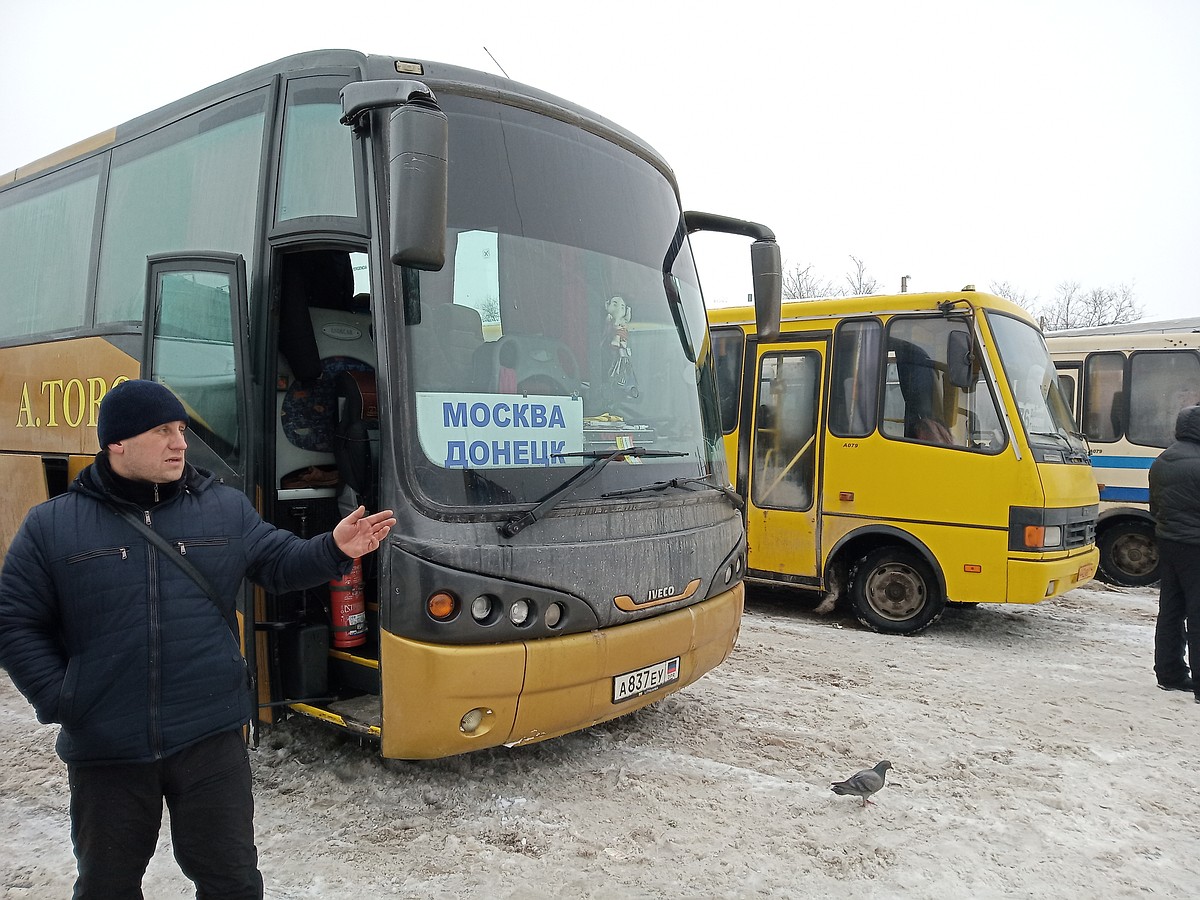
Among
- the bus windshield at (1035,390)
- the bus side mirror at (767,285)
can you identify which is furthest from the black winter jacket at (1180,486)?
the bus side mirror at (767,285)

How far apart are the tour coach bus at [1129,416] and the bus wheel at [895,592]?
388cm

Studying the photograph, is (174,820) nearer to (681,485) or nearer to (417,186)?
(417,186)

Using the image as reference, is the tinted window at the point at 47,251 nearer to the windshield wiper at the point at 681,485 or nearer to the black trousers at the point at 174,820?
the windshield wiper at the point at 681,485

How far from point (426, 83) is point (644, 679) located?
2853mm

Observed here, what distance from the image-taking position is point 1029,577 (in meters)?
6.81

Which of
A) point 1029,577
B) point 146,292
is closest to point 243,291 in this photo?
point 146,292

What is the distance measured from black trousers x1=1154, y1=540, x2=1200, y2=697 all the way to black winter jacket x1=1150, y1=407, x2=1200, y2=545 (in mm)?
100

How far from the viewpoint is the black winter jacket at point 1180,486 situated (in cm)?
571

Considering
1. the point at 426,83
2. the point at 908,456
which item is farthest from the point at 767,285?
the point at 908,456

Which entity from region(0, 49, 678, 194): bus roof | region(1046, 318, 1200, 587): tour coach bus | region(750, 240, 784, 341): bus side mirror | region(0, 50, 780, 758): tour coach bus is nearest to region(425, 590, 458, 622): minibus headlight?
region(0, 50, 780, 758): tour coach bus

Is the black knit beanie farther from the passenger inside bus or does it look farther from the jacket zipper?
the passenger inside bus

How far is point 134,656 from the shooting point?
7.73ft

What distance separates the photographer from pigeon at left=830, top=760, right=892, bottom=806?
390 cm

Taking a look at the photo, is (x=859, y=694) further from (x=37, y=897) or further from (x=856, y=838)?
(x=37, y=897)
